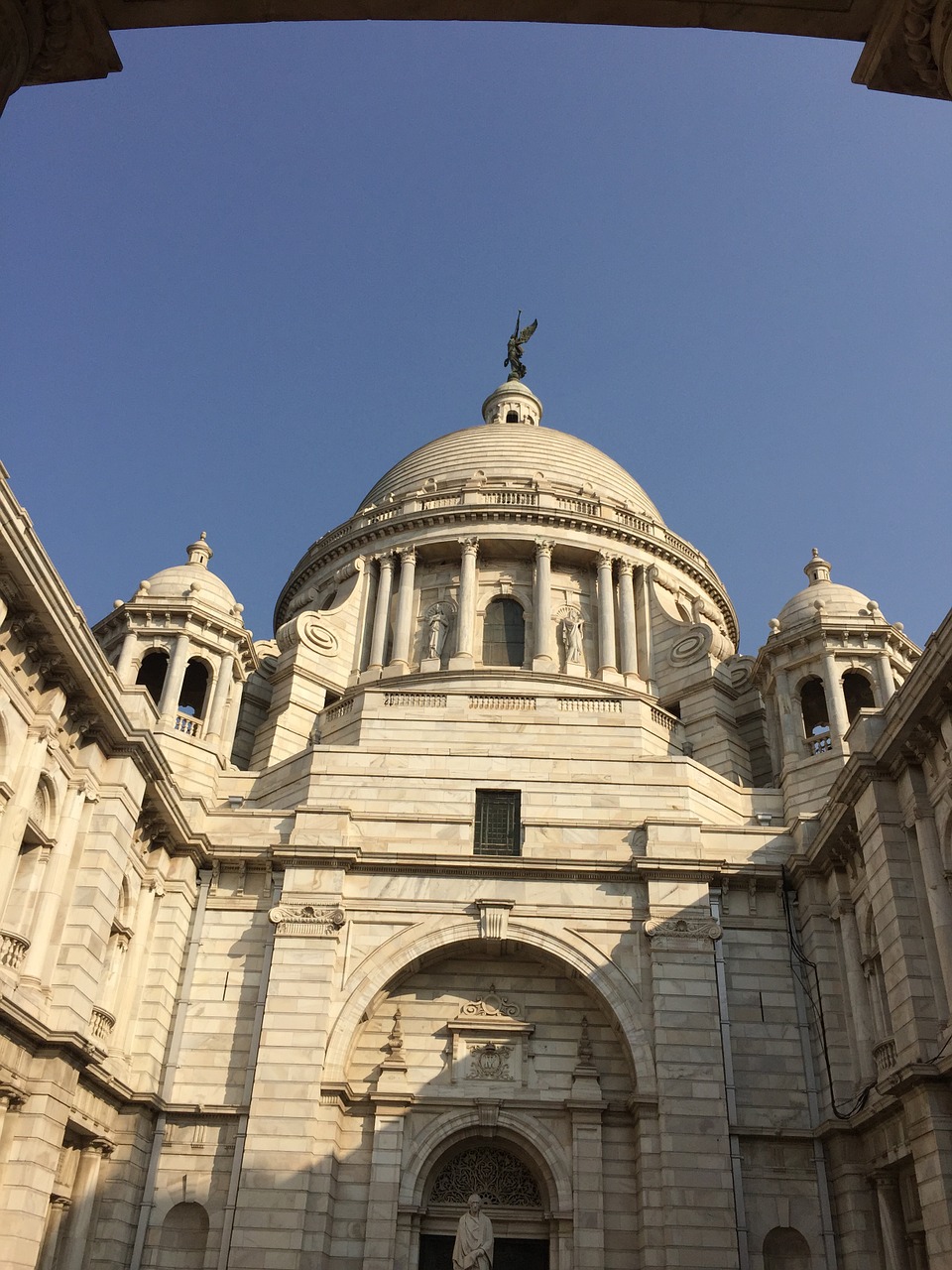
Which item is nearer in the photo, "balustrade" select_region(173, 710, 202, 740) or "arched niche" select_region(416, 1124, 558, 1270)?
"arched niche" select_region(416, 1124, 558, 1270)

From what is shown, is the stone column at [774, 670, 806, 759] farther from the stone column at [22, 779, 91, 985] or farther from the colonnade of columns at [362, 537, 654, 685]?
the stone column at [22, 779, 91, 985]

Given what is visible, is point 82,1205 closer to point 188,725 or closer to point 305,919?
point 305,919

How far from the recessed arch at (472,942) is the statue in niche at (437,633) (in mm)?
15298

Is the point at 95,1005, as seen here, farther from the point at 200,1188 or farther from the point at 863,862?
the point at 863,862

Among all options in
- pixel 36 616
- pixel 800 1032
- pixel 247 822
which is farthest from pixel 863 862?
pixel 36 616

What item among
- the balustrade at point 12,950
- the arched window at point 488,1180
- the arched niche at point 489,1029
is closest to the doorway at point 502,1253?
the arched window at point 488,1180

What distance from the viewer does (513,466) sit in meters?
47.3

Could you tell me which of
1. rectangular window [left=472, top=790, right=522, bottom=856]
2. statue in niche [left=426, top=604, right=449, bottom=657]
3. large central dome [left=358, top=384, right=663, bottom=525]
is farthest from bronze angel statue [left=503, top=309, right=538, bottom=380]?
rectangular window [left=472, top=790, right=522, bottom=856]

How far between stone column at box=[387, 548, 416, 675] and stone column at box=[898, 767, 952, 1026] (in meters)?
20.5

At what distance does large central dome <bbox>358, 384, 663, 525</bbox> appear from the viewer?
1825 inches

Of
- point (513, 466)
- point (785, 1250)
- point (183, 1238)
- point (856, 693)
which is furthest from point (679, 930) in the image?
point (513, 466)

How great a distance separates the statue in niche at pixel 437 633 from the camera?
40031mm

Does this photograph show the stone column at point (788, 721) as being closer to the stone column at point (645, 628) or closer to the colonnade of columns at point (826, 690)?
the colonnade of columns at point (826, 690)

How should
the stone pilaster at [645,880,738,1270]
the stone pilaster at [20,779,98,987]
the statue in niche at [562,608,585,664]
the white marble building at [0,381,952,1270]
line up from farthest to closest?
the statue in niche at [562,608,585,664], the stone pilaster at [645,880,738,1270], the white marble building at [0,381,952,1270], the stone pilaster at [20,779,98,987]
